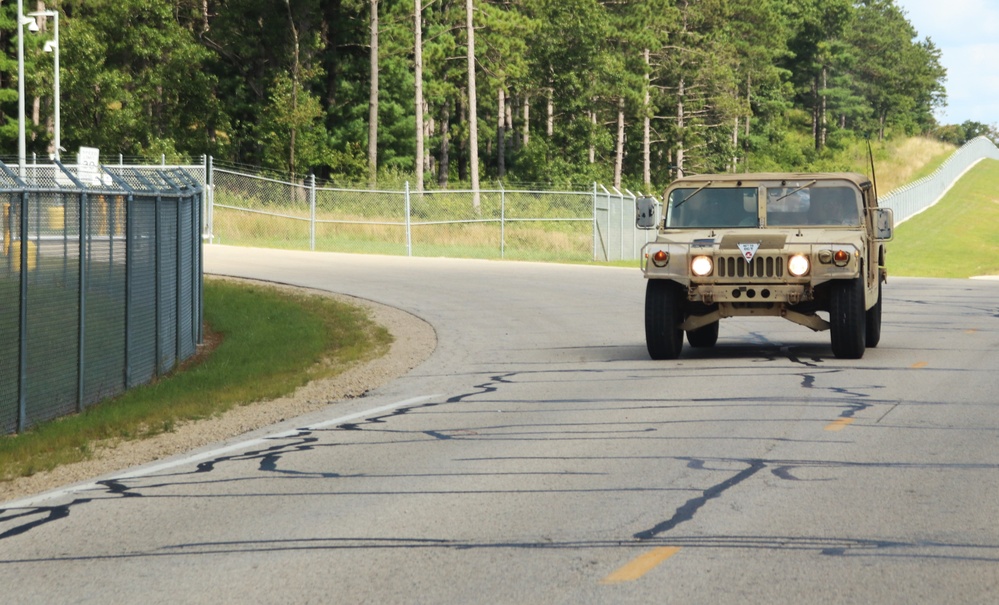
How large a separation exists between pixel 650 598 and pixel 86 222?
28.7 ft

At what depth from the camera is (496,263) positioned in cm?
3581

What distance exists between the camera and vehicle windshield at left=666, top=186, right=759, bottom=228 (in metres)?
16.1

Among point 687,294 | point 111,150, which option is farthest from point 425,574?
point 111,150

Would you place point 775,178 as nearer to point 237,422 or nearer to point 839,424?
point 839,424

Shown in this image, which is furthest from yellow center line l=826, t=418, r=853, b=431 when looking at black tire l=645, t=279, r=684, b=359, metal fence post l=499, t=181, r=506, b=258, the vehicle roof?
metal fence post l=499, t=181, r=506, b=258

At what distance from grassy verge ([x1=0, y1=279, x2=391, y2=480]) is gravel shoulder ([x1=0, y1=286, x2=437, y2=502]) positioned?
6.3 inches

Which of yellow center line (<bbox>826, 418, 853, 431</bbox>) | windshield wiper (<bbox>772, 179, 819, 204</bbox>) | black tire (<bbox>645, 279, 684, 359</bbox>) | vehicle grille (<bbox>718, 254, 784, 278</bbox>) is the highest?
windshield wiper (<bbox>772, 179, 819, 204</bbox>)

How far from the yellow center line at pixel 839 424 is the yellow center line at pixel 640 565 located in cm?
414

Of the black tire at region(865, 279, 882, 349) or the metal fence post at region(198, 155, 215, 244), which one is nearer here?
the black tire at region(865, 279, 882, 349)

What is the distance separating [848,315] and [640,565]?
9.07m

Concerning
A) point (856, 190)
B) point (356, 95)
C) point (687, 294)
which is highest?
point (356, 95)

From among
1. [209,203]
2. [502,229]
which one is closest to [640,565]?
[502,229]

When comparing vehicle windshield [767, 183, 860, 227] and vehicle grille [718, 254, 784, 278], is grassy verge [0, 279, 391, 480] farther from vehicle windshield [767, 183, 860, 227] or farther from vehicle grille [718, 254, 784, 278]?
vehicle windshield [767, 183, 860, 227]

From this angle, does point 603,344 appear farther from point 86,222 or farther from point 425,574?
point 425,574
